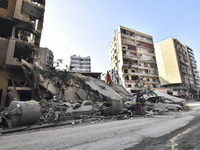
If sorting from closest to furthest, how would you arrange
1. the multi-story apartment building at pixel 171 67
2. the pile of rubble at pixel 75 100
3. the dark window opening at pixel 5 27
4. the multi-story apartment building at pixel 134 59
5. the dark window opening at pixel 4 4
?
the pile of rubble at pixel 75 100 < the dark window opening at pixel 5 27 < the dark window opening at pixel 4 4 < the multi-story apartment building at pixel 134 59 < the multi-story apartment building at pixel 171 67

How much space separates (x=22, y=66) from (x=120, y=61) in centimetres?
2964

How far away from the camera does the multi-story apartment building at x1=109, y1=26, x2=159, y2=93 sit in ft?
118

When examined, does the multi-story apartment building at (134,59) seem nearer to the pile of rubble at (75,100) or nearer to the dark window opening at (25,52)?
the pile of rubble at (75,100)

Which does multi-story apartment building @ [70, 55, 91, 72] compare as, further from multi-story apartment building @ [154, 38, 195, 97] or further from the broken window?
the broken window

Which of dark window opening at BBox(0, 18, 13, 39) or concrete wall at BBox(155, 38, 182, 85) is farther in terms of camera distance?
concrete wall at BBox(155, 38, 182, 85)

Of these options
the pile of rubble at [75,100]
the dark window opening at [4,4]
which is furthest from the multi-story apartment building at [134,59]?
the dark window opening at [4,4]

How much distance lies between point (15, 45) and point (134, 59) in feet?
109

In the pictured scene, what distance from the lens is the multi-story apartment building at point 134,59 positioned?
36.0m

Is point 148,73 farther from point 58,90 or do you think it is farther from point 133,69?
point 58,90

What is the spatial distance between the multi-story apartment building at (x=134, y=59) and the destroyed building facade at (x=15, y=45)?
24.6m

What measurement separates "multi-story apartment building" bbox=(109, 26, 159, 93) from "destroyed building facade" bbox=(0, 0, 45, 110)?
24.6 meters

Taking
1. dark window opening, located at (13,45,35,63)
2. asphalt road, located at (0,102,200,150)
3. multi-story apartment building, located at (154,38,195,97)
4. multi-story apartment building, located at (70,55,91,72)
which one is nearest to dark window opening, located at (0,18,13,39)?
dark window opening, located at (13,45,35,63)

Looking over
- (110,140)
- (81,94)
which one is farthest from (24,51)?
(110,140)

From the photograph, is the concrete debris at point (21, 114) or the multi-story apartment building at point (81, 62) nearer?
the concrete debris at point (21, 114)
